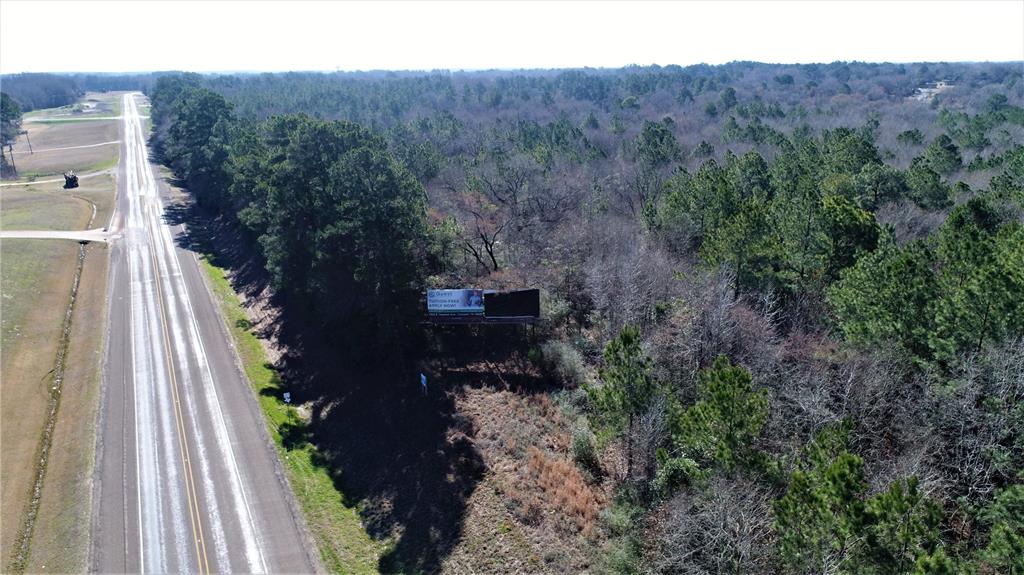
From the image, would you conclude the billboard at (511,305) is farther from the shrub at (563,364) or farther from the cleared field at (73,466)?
the cleared field at (73,466)

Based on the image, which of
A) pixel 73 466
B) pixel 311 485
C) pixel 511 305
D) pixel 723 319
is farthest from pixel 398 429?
pixel 723 319

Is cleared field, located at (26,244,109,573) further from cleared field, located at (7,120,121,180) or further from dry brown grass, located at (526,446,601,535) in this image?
cleared field, located at (7,120,121,180)

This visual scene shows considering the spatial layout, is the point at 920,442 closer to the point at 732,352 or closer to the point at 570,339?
the point at 732,352

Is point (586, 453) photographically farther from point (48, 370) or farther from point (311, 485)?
point (48, 370)

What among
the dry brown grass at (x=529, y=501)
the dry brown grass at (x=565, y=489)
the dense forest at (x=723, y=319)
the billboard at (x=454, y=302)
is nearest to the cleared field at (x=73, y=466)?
the dense forest at (x=723, y=319)

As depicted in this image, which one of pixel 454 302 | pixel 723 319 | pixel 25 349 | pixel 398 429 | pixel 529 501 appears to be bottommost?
pixel 529 501

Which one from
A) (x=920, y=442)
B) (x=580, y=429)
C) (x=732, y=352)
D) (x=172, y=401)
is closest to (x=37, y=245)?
(x=172, y=401)
